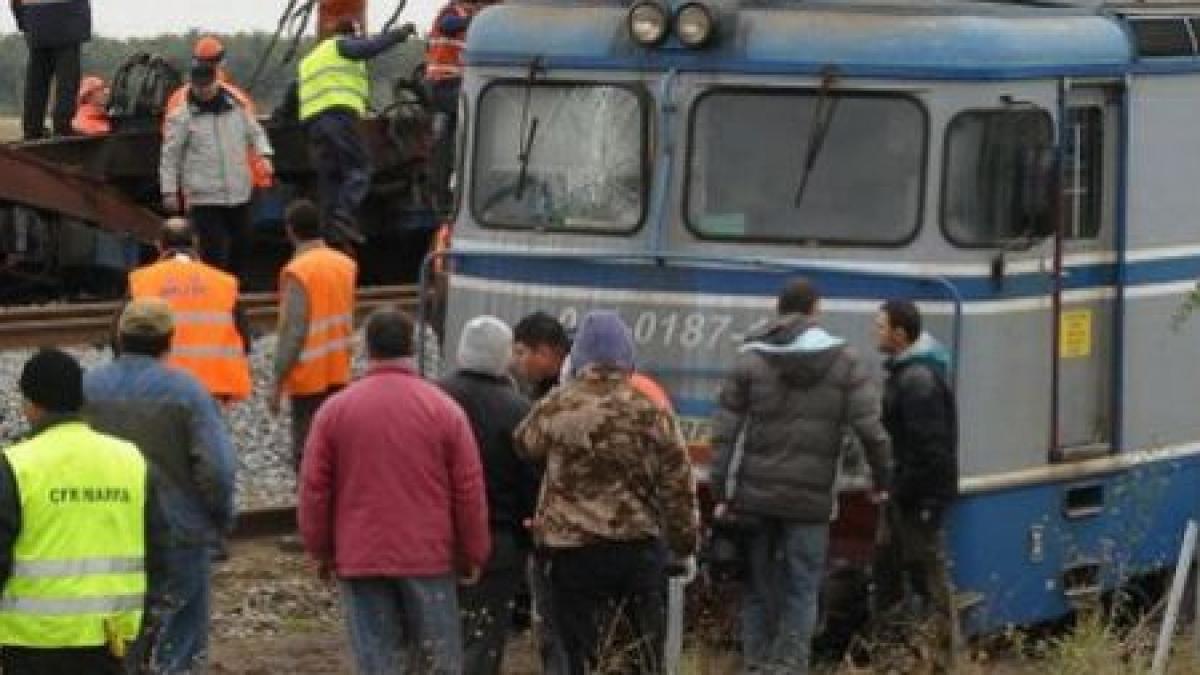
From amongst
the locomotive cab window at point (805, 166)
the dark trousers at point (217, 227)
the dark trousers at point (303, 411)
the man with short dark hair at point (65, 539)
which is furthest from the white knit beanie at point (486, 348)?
the dark trousers at point (217, 227)

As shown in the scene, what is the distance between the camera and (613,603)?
10.2 meters

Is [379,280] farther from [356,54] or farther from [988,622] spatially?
[988,622]

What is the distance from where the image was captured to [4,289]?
840 inches

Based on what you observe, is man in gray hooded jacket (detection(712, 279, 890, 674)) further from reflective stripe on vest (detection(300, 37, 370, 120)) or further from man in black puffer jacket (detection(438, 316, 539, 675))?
reflective stripe on vest (detection(300, 37, 370, 120))

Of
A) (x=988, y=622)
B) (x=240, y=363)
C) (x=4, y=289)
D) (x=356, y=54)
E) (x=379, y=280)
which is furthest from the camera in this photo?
(x=379, y=280)

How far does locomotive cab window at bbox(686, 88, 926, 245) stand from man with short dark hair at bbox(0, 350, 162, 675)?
13.0 feet

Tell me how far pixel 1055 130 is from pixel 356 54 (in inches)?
328

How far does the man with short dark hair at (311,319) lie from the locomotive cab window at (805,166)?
2106 mm

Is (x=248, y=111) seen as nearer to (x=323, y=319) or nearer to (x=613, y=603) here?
(x=323, y=319)

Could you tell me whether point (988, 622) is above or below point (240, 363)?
below

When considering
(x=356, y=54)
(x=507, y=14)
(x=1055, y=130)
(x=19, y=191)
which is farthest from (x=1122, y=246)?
(x=19, y=191)

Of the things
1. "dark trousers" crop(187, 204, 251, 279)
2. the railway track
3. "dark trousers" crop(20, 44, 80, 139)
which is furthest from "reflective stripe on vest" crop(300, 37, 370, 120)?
"dark trousers" crop(20, 44, 80, 139)

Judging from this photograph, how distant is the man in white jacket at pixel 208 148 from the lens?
61.1 feet

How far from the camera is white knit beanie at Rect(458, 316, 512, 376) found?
10.4m
